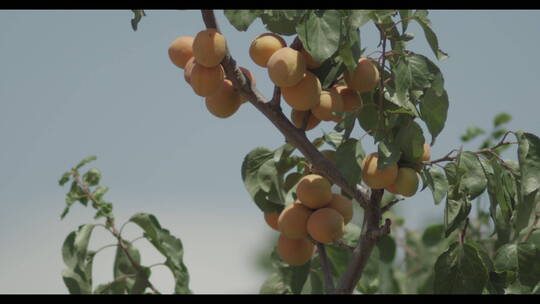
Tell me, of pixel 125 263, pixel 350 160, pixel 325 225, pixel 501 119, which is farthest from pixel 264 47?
pixel 501 119

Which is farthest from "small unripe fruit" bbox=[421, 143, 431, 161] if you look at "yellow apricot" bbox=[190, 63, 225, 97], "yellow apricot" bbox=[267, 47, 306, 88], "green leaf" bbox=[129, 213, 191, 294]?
"green leaf" bbox=[129, 213, 191, 294]

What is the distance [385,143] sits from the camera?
123 centimetres

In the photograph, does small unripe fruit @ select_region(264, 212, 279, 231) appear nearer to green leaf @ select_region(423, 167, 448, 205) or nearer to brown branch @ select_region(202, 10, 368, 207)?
brown branch @ select_region(202, 10, 368, 207)

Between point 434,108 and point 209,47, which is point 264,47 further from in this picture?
point 434,108

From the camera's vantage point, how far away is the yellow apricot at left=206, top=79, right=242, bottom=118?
1.33 meters

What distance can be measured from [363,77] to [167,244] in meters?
0.61

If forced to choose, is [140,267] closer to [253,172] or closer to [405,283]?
[253,172]

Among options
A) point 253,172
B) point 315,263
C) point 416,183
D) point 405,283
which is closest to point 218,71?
point 253,172

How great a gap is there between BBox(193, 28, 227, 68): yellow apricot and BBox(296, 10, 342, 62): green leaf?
155 millimetres

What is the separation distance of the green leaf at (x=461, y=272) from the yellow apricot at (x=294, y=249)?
0.92 feet

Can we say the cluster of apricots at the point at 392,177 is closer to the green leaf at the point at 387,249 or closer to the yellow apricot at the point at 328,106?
the yellow apricot at the point at 328,106

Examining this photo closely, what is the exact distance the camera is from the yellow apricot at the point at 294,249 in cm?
149

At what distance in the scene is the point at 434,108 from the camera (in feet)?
3.98

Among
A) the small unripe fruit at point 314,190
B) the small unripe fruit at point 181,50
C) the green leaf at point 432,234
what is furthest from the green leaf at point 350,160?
the green leaf at point 432,234
